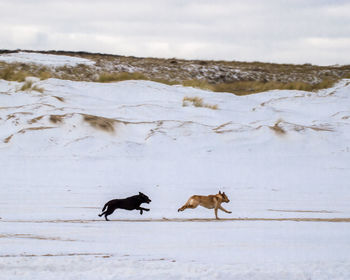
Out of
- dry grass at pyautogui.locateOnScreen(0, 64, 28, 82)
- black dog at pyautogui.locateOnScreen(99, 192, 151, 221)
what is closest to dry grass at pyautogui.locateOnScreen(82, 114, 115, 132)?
black dog at pyautogui.locateOnScreen(99, 192, 151, 221)

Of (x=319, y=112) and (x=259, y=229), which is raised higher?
(x=319, y=112)

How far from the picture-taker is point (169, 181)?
1526 cm

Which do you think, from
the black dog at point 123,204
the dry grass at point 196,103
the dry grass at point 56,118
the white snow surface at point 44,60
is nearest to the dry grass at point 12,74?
the white snow surface at point 44,60

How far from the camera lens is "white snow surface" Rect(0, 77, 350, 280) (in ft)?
23.9

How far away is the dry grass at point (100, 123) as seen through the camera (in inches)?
800

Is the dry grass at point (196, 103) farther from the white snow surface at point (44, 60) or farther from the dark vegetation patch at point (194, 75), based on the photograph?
the white snow surface at point (44, 60)

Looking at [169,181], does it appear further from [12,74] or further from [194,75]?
[194,75]

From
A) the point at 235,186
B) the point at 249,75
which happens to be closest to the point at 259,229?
the point at 235,186

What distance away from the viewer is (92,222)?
985cm

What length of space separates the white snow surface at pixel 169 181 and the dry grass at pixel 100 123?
0.29 ft

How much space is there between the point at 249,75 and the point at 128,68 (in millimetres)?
8160

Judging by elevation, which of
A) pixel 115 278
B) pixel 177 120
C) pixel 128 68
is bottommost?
pixel 115 278

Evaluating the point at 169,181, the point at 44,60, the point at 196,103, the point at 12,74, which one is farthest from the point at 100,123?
the point at 44,60

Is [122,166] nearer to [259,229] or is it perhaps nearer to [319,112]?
[259,229]
